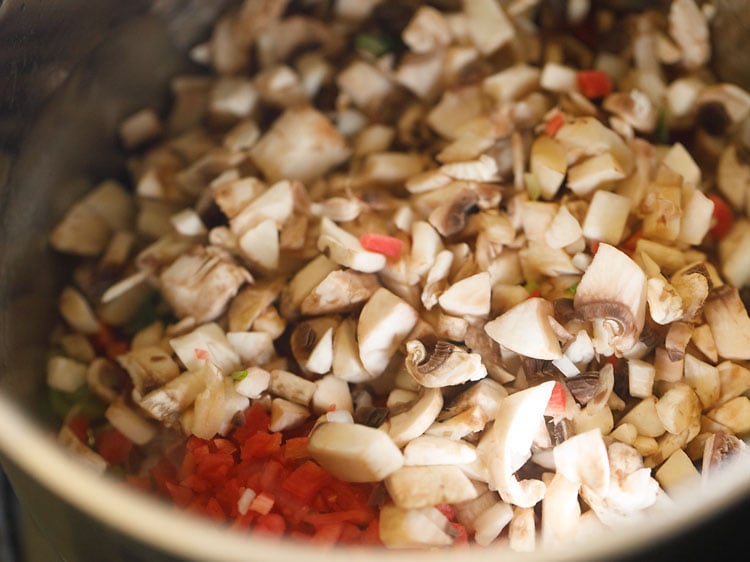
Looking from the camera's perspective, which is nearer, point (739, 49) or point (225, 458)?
point (225, 458)

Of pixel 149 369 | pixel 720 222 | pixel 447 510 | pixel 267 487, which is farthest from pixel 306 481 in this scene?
pixel 720 222

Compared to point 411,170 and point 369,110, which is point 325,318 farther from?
point 369,110

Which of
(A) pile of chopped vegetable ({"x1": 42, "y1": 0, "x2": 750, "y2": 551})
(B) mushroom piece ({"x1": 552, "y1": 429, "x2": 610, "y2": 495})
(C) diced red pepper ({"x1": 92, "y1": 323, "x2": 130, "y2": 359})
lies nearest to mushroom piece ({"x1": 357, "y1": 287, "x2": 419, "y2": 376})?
(A) pile of chopped vegetable ({"x1": 42, "y1": 0, "x2": 750, "y2": 551})

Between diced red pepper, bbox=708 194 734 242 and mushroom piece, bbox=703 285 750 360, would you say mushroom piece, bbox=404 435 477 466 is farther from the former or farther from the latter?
diced red pepper, bbox=708 194 734 242

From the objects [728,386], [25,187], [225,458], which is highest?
[25,187]

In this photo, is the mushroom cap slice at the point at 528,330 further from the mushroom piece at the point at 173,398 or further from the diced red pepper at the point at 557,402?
the mushroom piece at the point at 173,398

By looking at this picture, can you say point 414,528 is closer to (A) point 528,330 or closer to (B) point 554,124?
(A) point 528,330


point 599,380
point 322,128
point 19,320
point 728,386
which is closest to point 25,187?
point 19,320
